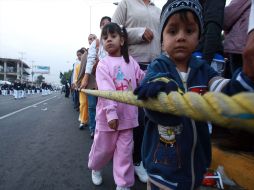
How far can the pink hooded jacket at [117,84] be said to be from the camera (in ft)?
7.76

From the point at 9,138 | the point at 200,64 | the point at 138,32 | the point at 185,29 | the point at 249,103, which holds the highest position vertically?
the point at 138,32

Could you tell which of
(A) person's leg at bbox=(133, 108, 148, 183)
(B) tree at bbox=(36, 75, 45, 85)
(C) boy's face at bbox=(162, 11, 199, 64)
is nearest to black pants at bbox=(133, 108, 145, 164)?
(A) person's leg at bbox=(133, 108, 148, 183)

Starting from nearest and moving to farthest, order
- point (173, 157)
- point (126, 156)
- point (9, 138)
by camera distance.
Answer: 1. point (173, 157)
2. point (126, 156)
3. point (9, 138)

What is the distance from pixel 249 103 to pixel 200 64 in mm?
1025

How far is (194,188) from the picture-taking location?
1406 millimetres

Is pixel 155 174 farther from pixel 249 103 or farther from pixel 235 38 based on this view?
pixel 235 38

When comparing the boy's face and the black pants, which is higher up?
the boy's face

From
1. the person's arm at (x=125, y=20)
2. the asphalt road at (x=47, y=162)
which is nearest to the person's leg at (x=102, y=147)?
the asphalt road at (x=47, y=162)

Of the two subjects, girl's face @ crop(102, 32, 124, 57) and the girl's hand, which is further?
girl's face @ crop(102, 32, 124, 57)

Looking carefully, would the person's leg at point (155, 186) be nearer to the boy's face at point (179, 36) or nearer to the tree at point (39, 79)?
the boy's face at point (179, 36)

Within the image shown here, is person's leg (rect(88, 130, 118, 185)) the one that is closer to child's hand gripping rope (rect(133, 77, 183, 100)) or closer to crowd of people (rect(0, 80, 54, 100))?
child's hand gripping rope (rect(133, 77, 183, 100))

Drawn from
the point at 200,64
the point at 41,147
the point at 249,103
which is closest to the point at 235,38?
the point at 200,64

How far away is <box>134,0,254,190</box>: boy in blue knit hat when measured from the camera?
4.46 feet

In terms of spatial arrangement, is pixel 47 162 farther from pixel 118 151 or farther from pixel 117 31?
pixel 117 31
